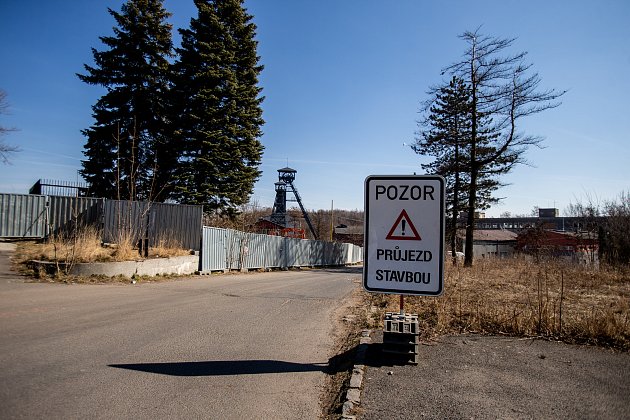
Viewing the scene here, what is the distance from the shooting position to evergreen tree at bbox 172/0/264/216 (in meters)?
26.3

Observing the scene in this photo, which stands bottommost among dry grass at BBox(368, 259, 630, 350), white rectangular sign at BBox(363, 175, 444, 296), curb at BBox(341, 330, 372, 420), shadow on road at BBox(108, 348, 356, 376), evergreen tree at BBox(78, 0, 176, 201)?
shadow on road at BBox(108, 348, 356, 376)

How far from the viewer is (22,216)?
18938mm

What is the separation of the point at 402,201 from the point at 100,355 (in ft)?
14.5

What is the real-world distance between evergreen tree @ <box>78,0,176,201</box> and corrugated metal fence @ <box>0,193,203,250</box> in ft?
26.2

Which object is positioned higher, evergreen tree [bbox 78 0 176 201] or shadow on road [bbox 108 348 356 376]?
evergreen tree [bbox 78 0 176 201]

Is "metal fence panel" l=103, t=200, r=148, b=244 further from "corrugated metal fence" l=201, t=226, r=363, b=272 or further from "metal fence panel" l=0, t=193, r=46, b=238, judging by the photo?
"metal fence panel" l=0, t=193, r=46, b=238

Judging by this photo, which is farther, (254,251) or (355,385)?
(254,251)

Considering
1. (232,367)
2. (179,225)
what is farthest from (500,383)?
(179,225)

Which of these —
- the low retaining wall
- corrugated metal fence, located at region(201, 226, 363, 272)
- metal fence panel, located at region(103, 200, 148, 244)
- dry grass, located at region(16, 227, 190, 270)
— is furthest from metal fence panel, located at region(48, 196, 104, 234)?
corrugated metal fence, located at region(201, 226, 363, 272)

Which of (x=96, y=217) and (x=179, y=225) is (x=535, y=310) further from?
(x=96, y=217)

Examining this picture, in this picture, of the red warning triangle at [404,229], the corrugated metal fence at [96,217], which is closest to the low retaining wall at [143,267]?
the corrugated metal fence at [96,217]

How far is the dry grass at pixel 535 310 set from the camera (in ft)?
18.7

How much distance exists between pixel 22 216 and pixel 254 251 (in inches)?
471

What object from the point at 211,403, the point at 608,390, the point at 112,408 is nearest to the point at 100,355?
the point at 112,408
